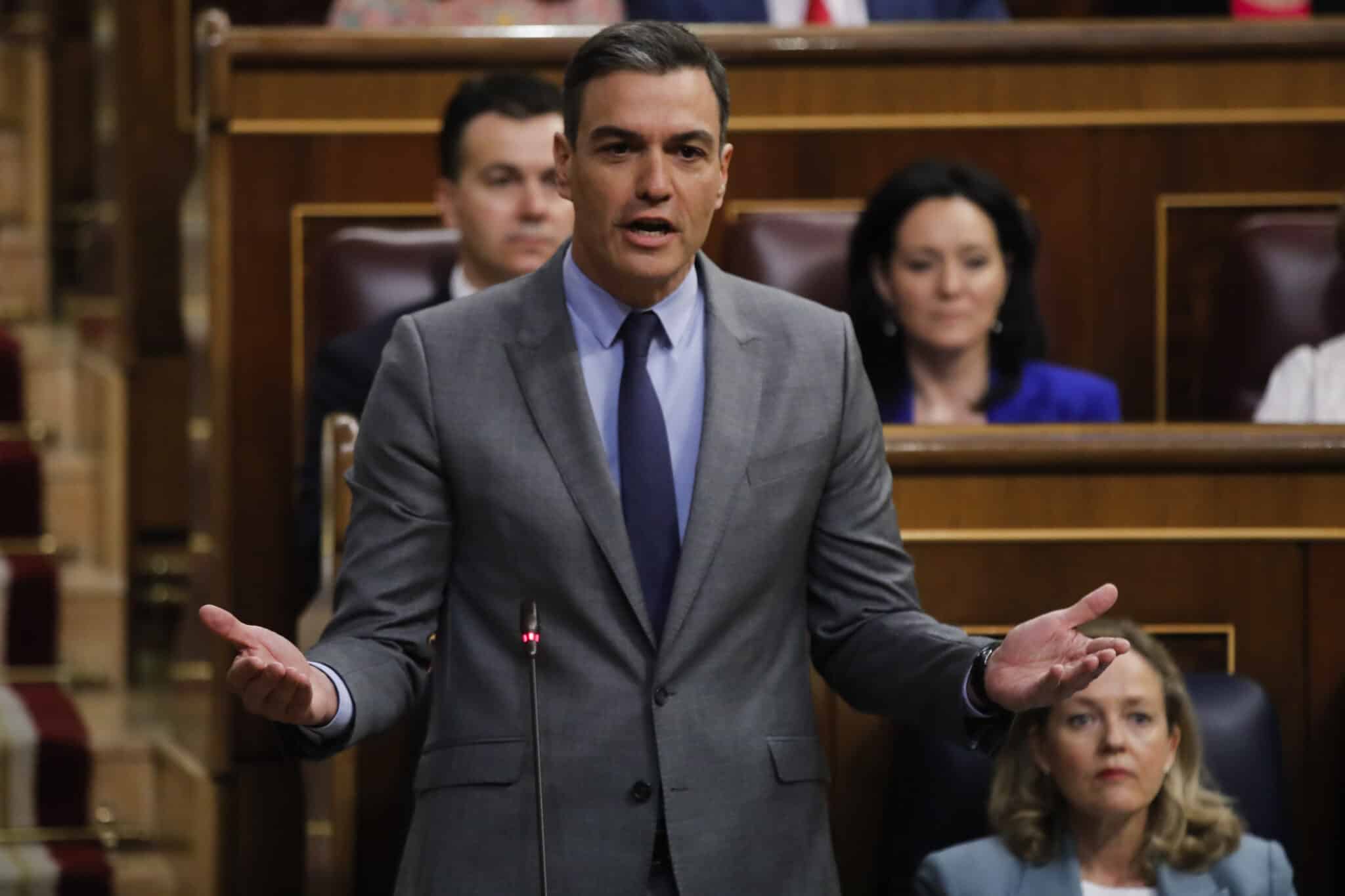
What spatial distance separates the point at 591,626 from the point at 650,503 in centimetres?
5

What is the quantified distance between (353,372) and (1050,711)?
0.57 metres

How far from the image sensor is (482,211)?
149 cm

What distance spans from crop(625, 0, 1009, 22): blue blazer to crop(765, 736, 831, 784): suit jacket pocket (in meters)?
1.09

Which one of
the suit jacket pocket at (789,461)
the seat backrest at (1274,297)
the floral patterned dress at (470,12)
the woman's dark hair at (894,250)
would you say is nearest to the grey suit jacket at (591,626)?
the suit jacket pocket at (789,461)

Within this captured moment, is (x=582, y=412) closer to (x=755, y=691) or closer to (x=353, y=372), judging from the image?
(x=755, y=691)

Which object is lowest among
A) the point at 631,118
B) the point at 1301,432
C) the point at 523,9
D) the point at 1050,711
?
the point at 1050,711

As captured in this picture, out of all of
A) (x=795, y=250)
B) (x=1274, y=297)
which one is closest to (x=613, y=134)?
(x=795, y=250)

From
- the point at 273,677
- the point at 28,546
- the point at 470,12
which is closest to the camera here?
the point at 273,677

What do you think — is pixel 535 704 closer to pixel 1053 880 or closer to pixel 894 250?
pixel 1053 880

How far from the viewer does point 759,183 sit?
5.63ft

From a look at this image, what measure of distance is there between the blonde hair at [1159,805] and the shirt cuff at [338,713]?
0.45 metres

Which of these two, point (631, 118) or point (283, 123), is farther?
point (283, 123)

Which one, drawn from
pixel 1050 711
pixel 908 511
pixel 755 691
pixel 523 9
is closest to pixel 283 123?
pixel 523 9

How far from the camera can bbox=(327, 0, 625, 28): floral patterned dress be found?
1813mm
